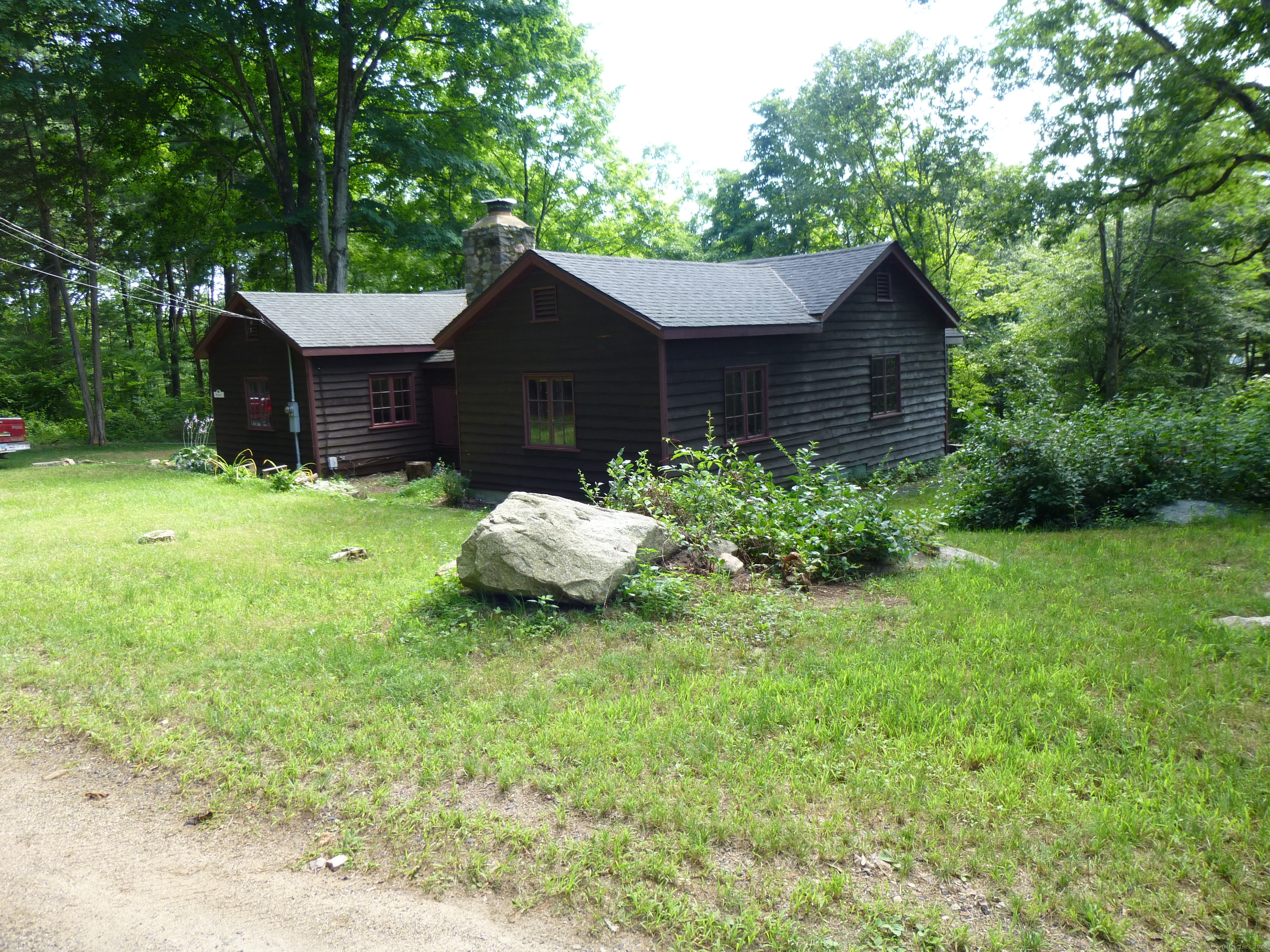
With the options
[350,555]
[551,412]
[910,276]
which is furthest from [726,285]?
[350,555]

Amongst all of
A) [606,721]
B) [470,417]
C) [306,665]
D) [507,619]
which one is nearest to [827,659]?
[606,721]

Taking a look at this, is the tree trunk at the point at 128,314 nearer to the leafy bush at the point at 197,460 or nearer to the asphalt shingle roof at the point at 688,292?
the leafy bush at the point at 197,460

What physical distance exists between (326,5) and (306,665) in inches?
1009

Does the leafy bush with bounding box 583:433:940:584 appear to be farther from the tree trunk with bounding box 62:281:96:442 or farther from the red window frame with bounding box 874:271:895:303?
the tree trunk with bounding box 62:281:96:442

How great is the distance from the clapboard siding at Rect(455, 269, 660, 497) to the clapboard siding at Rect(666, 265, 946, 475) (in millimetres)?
694

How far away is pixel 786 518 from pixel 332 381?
13.9 metres

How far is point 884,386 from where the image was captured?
19.0 m

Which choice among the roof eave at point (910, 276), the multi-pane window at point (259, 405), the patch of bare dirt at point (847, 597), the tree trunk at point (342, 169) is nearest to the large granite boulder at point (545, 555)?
the patch of bare dirt at point (847, 597)

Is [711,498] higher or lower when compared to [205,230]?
lower

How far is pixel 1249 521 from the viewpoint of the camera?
1053 centimetres

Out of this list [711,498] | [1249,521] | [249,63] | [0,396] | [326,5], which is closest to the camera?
[711,498]

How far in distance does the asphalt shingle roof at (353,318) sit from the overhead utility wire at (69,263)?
81 cm

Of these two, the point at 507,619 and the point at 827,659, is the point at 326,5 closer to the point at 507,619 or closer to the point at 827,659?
the point at 507,619

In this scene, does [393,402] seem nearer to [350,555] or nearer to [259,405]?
[259,405]
